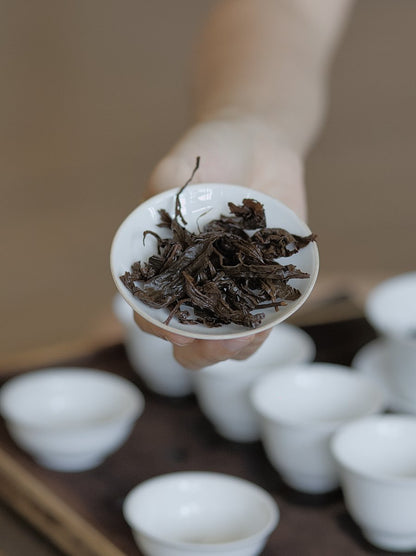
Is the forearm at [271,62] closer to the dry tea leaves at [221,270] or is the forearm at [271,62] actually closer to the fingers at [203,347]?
the dry tea leaves at [221,270]

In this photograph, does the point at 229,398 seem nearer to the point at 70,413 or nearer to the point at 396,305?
the point at 70,413

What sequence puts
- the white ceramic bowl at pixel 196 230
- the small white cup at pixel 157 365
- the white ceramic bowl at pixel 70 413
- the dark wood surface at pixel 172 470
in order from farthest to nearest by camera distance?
the small white cup at pixel 157 365, the white ceramic bowl at pixel 70 413, the dark wood surface at pixel 172 470, the white ceramic bowl at pixel 196 230

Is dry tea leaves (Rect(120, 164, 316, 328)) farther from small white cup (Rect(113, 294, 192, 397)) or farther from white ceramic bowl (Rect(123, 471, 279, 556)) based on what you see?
small white cup (Rect(113, 294, 192, 397))

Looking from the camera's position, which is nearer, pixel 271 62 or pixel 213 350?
pixel 213 350

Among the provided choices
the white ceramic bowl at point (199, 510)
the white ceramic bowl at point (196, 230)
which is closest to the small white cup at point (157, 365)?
the white ceramic bowl at point (199, 510)

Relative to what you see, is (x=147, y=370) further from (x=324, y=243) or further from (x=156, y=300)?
(x=324, y=243)

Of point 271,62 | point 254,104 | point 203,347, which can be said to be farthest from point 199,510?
point 271,62
